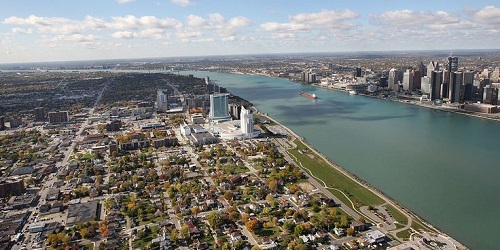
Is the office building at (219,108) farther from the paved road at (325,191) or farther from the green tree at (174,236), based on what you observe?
the green tree at (174,236)

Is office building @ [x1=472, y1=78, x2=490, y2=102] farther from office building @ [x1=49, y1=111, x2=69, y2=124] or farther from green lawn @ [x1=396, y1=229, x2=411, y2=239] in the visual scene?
office building @ [x1=49, y1=111, x2=69, y2=124]

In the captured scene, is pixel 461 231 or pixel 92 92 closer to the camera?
pixel 461 231

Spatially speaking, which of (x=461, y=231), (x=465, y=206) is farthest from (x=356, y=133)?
(x=461, y=231)

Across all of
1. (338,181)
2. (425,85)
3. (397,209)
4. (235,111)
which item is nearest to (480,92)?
(425,85)

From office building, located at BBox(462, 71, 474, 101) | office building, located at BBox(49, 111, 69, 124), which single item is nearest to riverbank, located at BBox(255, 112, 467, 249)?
office building, located at BBox(49, 111, 69, 124)

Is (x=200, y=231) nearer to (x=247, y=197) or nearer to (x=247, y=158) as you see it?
(x=247, y=197)

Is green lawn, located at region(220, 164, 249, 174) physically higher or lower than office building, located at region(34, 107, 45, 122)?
lower

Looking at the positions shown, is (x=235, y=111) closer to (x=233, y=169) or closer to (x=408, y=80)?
(x=233, y=169)
